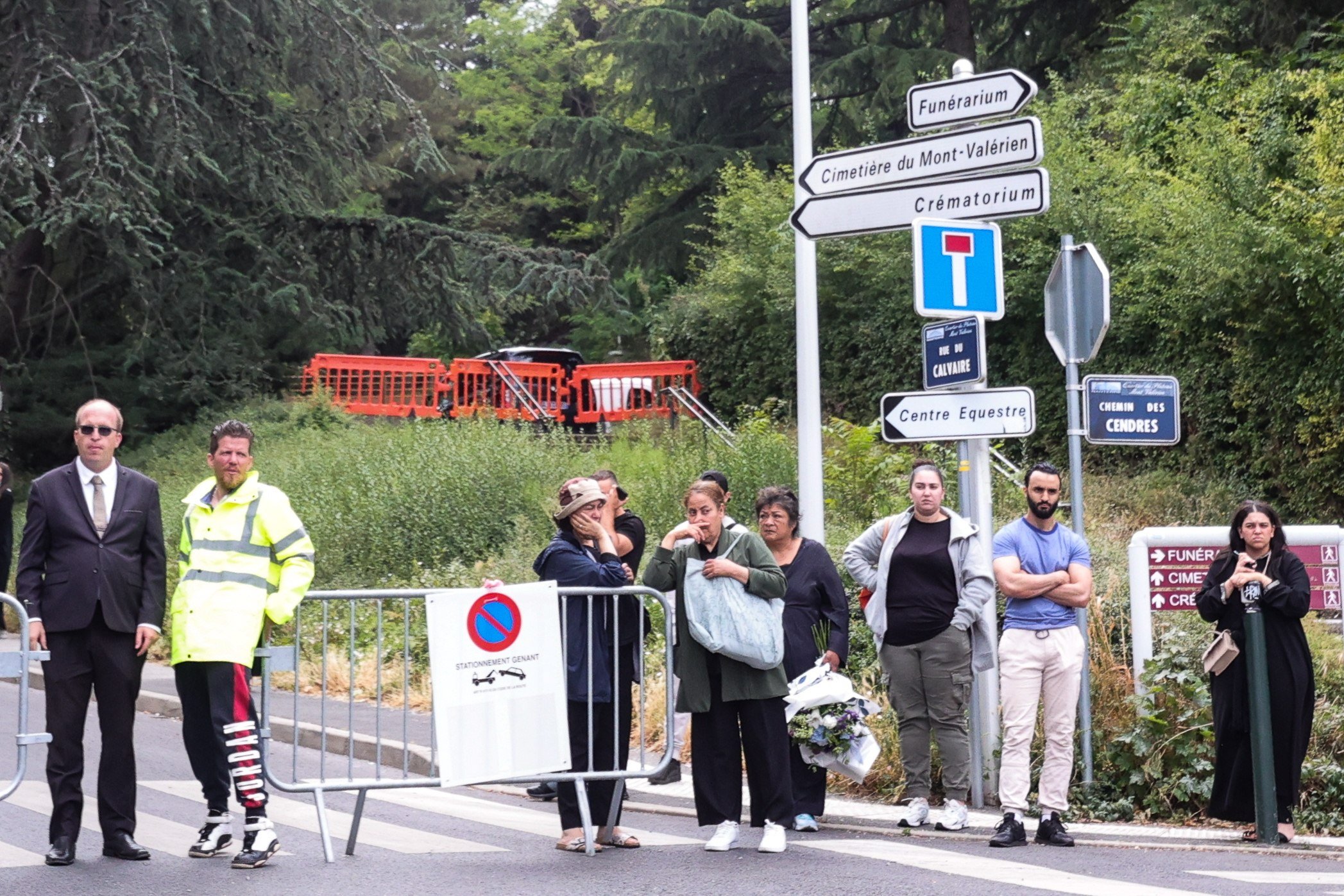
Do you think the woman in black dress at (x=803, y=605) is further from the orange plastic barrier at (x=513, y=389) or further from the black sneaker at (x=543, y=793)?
the orange plastic barrier at (x=513, y=389)

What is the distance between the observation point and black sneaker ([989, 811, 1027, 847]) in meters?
7.86

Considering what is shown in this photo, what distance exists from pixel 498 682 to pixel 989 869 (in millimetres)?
2378

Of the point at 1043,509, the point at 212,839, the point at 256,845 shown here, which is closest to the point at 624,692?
the point at 256,845

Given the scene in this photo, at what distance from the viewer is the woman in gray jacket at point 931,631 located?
8305 mm

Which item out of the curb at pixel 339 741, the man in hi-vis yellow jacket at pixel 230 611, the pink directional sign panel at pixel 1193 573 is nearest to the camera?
the man in hi-vis yellow jacket at pixel 230 611

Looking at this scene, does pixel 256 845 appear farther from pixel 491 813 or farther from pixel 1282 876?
pixel 1282 876

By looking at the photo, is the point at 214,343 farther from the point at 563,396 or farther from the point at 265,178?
the point at 563,396

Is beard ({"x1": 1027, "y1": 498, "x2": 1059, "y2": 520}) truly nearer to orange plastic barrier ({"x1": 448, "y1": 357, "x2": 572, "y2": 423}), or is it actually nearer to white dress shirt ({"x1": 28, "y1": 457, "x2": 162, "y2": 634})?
white dress shirt ({"x1": 28, "y1": 457, "x2": 162, "y2": 634})

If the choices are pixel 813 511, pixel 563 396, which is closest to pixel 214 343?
pixel 563 396

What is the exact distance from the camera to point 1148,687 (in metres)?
9.10

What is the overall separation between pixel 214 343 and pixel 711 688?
884 inches

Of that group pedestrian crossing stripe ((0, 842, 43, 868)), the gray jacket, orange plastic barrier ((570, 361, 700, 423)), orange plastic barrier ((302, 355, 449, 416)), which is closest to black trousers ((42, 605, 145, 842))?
pedestrian crossing stripe ((0, 842, 43, 868))

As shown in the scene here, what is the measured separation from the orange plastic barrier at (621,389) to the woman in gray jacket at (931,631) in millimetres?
19876

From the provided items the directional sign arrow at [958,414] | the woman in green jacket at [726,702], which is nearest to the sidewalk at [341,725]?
the woman in green jacket at [726,702]
